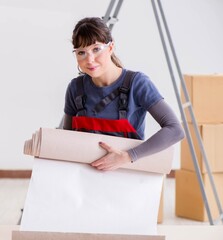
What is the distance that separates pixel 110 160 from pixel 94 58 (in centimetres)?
32

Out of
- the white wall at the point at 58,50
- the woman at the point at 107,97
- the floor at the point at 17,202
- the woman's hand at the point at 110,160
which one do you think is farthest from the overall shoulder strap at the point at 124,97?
the white wall at the point at 58,50

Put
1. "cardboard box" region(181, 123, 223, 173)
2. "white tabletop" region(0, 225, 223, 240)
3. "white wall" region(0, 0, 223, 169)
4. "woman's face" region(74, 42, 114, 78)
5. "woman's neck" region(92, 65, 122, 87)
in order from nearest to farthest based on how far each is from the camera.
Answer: "white tabletop" region(0, 225, 223, 240)
"woman's face" region(74, 42, 114, 78)
"woman's neck" region(92, 65, 122, 87)
"cardboard box" region(181, 123, 223, 173)
"white wall" region(0, 0, 223, 169)

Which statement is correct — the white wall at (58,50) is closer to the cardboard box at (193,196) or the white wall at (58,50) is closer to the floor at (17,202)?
the floor at (17,202)

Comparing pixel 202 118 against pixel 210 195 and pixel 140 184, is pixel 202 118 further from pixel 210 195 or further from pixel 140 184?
pixel 140 184

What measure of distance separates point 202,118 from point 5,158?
2.17 m

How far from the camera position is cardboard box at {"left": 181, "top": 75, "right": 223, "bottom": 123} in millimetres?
4004

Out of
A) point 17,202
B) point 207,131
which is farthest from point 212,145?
point 17,202

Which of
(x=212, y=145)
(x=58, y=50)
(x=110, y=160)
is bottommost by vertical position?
(x=110, y=160)

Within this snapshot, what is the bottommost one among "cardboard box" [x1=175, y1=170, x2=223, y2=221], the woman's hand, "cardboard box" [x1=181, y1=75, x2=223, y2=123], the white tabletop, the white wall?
the white tabletop

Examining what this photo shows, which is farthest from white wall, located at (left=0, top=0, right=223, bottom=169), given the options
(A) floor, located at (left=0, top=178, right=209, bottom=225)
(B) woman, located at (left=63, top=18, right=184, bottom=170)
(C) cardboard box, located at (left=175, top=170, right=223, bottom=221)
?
(B) woman, located at (left=63, top=18, right=184, bottom=170)

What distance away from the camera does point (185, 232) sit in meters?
1.25

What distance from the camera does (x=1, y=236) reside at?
1205 mm

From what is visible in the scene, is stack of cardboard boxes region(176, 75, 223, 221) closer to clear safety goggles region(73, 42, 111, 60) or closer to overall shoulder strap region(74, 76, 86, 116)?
overall shoulder strap region(74, 76, 86, 116)

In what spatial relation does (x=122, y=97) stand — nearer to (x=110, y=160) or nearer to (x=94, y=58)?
Answer: (x=94, y=58)
